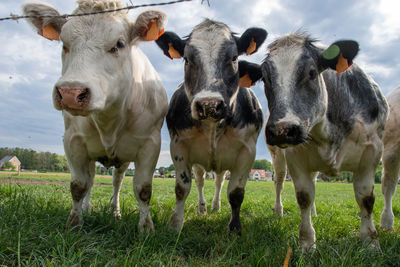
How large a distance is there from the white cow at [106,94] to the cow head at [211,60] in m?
0.50

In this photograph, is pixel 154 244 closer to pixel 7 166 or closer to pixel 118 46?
pixel 118 46

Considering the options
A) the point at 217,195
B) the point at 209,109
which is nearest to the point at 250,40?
the point at 209,109

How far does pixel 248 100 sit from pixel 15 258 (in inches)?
136

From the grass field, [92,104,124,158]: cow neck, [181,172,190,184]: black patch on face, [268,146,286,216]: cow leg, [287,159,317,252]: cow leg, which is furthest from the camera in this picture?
[268,146,286,216]: cow leg

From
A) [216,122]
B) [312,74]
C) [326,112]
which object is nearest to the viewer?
[312,74]

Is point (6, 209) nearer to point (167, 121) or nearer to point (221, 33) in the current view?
point (167, 121)

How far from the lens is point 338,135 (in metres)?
3.79

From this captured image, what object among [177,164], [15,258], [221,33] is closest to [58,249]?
[15,258]

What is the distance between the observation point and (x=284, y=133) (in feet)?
9.43

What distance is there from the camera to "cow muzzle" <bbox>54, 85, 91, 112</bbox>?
275cm

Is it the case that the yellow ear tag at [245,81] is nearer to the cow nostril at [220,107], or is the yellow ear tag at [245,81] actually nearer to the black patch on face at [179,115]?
→ the black patch on face at [179,115]

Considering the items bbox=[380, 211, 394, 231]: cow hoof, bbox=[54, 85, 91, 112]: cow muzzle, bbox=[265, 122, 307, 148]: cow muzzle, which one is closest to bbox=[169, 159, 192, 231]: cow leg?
bbox=[265, 122, 307, 148]: cow muzzle

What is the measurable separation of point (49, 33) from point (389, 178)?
5.35m

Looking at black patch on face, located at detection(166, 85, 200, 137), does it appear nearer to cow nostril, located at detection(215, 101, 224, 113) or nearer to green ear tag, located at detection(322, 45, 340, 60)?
cow nostril, located at detection(215, 101, 224, 113)
